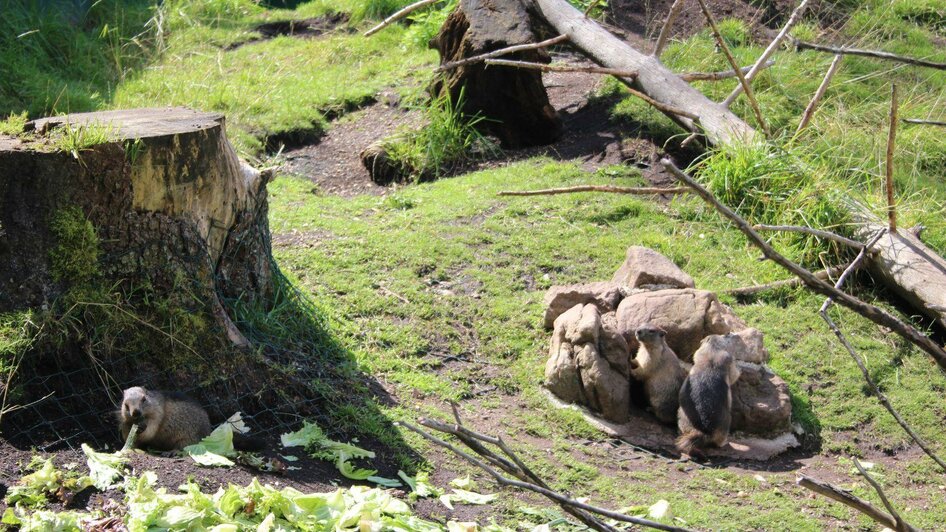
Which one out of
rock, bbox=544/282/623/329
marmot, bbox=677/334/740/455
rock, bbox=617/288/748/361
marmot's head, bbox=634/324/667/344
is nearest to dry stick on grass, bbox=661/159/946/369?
marmot, bbox=677/334/740/455

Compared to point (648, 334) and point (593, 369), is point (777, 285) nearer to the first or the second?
point (648, 334)

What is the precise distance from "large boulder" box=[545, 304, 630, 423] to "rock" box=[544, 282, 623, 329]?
1.44 ft

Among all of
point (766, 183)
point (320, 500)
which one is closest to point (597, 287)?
point (766, 183)

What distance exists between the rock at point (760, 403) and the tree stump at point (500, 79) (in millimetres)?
4947

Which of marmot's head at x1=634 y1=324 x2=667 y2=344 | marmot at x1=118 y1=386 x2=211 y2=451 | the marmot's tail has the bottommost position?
the marmot's tail

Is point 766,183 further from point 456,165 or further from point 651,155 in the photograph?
point 456,165

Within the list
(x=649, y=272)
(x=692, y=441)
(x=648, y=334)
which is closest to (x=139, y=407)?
(x=648, y=334)

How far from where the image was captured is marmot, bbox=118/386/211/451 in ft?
15.5

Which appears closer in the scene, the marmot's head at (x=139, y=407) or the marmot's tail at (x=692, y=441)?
the marmot's head at (x=139, y=407)

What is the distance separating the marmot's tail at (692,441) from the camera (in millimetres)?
6259

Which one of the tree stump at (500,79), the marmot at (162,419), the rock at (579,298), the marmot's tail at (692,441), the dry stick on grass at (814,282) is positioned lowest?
the marmot's tail at (692,441)

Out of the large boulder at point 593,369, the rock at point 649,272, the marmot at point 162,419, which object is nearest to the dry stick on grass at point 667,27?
the rock at point 649,272

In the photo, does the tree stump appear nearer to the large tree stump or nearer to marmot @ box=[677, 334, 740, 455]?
marmot @ box=[677, 334, 740, 455]

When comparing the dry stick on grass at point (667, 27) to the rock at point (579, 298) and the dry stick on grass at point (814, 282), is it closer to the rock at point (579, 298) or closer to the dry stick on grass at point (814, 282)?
the rock at point (579, 298)
